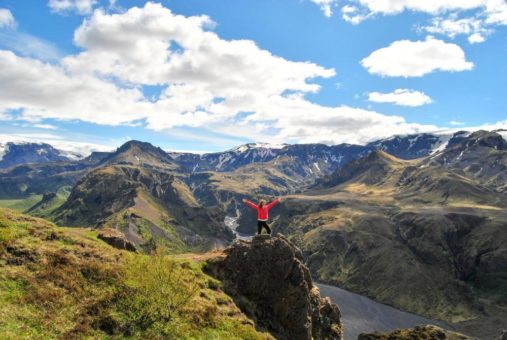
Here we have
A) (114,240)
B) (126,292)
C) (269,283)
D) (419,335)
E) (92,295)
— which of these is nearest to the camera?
(92,295)

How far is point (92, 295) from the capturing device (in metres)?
36.6

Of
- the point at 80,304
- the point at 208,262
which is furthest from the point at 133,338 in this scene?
the point at 208,262

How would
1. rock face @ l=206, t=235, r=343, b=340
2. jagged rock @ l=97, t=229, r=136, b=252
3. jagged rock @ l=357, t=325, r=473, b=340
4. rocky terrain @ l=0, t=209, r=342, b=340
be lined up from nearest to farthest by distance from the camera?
1. rocky terrain @ l=0, t=209, r=342, b=340
2. rock face @ l=206, t=235, r=343, b=340
3. jagged rock @ l=97, t=229, r=136, b=252
4. jagged rock @ l=357, t=325, r=473, b=340

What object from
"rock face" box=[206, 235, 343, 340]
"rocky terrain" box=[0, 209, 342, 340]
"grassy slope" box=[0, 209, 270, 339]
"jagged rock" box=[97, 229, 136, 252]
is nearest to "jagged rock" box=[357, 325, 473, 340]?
"rock face" box=[206, 235, 343, 340]

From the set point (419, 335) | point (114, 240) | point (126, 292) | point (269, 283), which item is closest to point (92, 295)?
point (126, 292)

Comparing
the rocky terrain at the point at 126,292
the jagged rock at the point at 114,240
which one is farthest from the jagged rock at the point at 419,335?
the jagged rock at the point at 114,240

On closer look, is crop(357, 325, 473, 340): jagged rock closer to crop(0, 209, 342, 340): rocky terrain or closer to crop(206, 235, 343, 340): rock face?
crop(206, 235, 343, 340): rock face

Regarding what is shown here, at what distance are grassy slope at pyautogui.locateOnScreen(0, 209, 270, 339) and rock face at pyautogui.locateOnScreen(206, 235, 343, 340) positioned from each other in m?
5.92

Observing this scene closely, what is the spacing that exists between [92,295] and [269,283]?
23589 millimetres

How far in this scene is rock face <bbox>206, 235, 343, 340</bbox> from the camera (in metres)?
50.8

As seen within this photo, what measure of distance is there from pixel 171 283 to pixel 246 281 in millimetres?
15513

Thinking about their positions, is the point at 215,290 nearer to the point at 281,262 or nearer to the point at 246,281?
the point at 246,281

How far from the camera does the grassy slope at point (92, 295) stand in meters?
32.4

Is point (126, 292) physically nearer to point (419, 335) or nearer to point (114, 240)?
point (114, 240)
